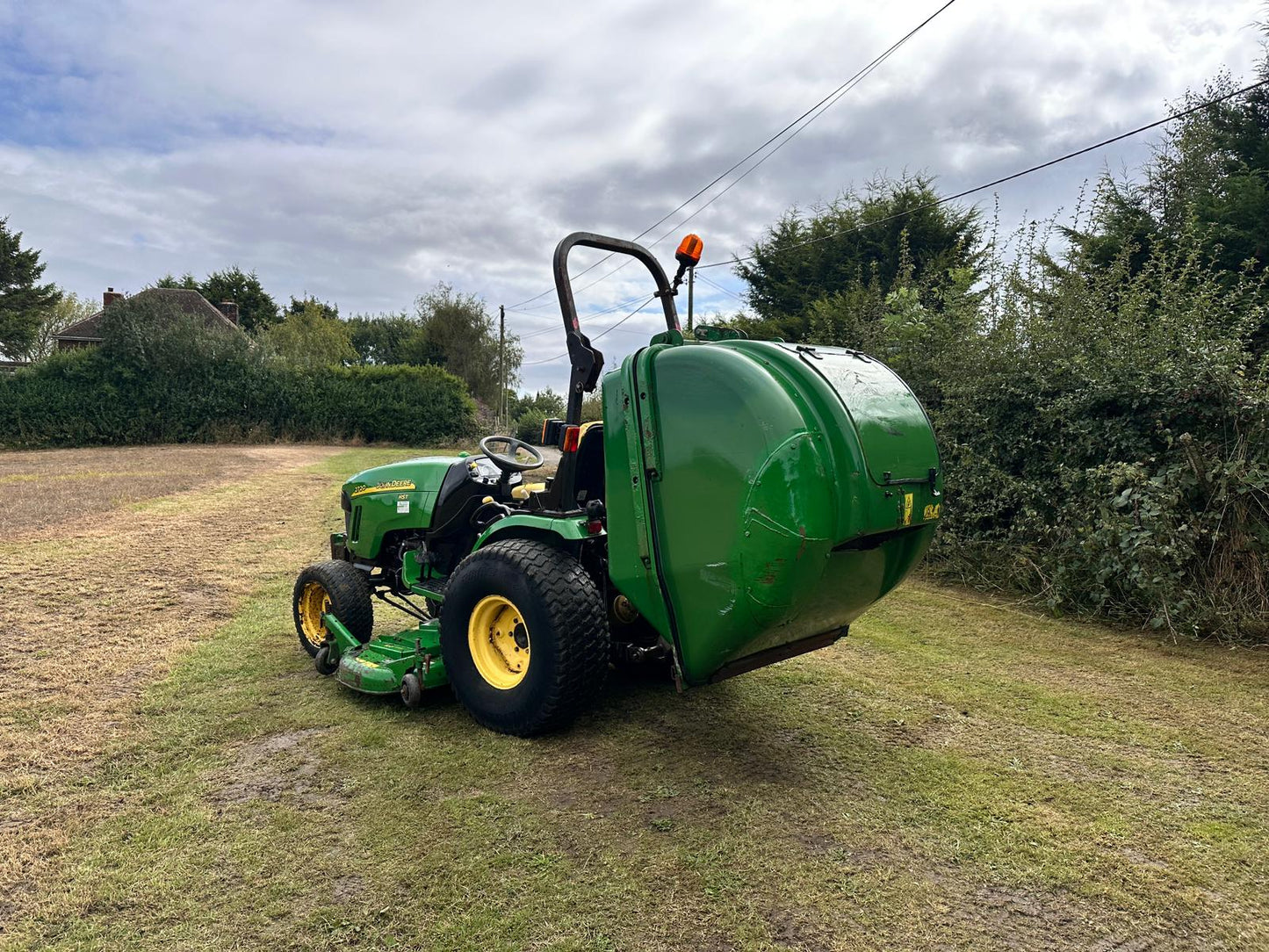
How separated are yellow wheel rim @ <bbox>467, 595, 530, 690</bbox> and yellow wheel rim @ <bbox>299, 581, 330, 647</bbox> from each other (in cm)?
146

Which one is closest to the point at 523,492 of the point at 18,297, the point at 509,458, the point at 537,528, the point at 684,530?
the point at 509,458

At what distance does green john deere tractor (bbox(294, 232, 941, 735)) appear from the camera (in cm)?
278

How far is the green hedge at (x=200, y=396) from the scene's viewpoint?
2452 centimetres

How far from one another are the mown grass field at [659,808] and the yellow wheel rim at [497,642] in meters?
0.28

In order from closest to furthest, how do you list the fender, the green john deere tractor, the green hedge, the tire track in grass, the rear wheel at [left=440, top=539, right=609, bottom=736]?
the green john deere tractor → the tire track in grass → the rear wheel at [left=440, top=539, right=609, bottom=736] → the fender → the green hedge

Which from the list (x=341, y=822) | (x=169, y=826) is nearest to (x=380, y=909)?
(x=341, y=822)

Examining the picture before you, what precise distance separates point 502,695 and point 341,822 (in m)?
0.83

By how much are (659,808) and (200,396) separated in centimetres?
2724

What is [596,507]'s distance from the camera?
352cm

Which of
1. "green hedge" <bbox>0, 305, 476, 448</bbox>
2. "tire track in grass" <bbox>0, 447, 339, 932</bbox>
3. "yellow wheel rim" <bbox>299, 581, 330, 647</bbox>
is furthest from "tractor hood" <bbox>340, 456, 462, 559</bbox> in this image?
"green hedge" <bbox>0, 305, 476, 448</bbox>

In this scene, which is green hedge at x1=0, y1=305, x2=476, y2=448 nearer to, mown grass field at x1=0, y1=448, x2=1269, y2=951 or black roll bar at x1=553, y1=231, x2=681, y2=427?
mown grass field at x1=0, y1=448, x2=1269, y2=951

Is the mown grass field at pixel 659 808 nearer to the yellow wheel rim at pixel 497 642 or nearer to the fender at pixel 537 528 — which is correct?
the yellow wheel rim at pixel 497 642

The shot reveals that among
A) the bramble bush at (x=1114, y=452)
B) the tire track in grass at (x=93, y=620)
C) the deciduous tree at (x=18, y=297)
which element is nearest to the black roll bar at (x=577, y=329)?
the tire track in grass at (x=93, y=620)

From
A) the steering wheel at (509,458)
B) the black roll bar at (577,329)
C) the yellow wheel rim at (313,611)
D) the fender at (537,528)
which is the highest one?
the black roll bar at (577,329)
